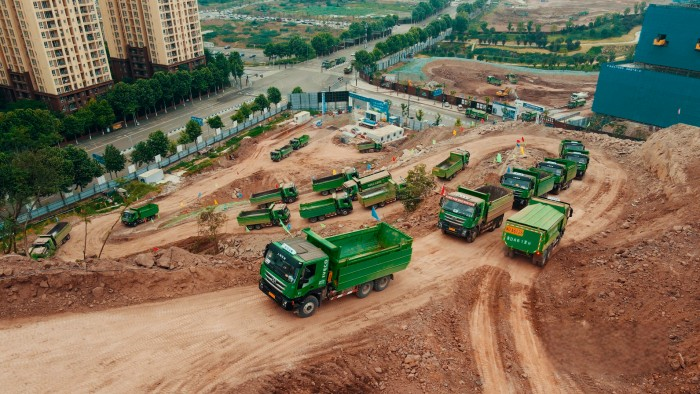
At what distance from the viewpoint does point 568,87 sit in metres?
93.7

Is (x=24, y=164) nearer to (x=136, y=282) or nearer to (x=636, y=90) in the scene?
(x=136, y=282)

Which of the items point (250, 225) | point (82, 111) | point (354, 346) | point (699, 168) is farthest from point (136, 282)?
point (82, 111)

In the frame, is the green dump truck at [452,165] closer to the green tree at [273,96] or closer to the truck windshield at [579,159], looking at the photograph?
the truck windshield at [579,159]

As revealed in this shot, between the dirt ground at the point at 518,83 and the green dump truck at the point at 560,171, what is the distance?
170 ft

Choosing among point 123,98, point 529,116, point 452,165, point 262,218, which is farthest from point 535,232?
point 123,98

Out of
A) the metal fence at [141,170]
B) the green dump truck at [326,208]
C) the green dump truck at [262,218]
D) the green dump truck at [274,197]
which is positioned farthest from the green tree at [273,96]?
the green dump truck at [326,208]

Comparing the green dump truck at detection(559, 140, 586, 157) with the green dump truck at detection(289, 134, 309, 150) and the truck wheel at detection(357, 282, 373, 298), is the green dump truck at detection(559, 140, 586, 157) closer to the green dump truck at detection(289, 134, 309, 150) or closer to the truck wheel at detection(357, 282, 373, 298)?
the truck wheel at detection(357, 282, 373, 298)

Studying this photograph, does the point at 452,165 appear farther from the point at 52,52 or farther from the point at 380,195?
the point at 52,52

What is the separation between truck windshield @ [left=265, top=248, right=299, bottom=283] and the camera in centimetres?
1820

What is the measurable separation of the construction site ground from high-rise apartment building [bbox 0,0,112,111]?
55905 millimetres

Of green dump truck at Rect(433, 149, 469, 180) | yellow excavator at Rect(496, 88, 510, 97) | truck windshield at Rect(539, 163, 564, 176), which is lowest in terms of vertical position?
yellow excavator at Rect(496, 88, 510, 97)

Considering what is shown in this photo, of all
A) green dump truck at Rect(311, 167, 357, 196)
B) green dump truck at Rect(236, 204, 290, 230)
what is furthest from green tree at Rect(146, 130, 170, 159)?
green dump truck at Rect(236, 204, 290, 230)

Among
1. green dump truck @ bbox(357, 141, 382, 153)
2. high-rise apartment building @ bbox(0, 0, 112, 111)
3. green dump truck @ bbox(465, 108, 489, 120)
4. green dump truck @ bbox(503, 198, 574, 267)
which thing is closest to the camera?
green dump truck @ bbox(503, 198, 574, 267)

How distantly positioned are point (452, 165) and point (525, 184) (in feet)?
33.1
